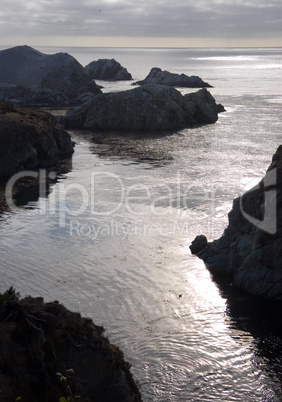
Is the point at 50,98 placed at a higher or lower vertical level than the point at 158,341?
higher

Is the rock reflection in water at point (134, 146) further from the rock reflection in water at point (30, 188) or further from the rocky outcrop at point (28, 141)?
the rock reflection in water at point (30, 188)

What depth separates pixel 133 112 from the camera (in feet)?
258

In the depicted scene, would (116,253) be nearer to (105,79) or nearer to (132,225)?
(132,225)

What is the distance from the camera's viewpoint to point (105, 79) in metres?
188

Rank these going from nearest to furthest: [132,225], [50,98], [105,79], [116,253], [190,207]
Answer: [116,253]
[132,225]
[190,207]
[50,98]
[105,79]

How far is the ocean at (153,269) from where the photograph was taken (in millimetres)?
19734

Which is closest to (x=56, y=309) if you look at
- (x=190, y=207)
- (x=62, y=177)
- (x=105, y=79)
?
(x=190, y=207)

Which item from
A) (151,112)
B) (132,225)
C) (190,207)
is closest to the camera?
(132,225)

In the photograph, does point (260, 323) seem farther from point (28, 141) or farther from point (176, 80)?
point (176, 80)

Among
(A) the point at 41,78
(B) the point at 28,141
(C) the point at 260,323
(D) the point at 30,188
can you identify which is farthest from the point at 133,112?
(A) the point at 41,78

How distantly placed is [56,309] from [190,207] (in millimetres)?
25068

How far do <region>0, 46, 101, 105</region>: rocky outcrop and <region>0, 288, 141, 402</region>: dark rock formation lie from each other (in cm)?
9914

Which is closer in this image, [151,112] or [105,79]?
[151,112]

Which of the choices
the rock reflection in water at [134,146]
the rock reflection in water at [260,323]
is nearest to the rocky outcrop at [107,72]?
the rock reflection in water at [134,146]
